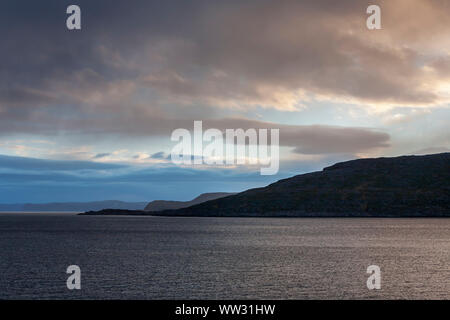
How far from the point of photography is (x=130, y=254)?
98188 mm

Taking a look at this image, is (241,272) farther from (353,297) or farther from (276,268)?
(353,297)

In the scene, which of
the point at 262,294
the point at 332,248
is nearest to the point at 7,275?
the point at 262,294

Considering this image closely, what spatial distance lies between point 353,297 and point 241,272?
2161 centimetres

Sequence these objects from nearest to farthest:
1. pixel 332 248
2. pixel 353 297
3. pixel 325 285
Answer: pixel 353 297
pixel 325 285
pixel 332 248

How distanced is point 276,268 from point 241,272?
7.32 m
